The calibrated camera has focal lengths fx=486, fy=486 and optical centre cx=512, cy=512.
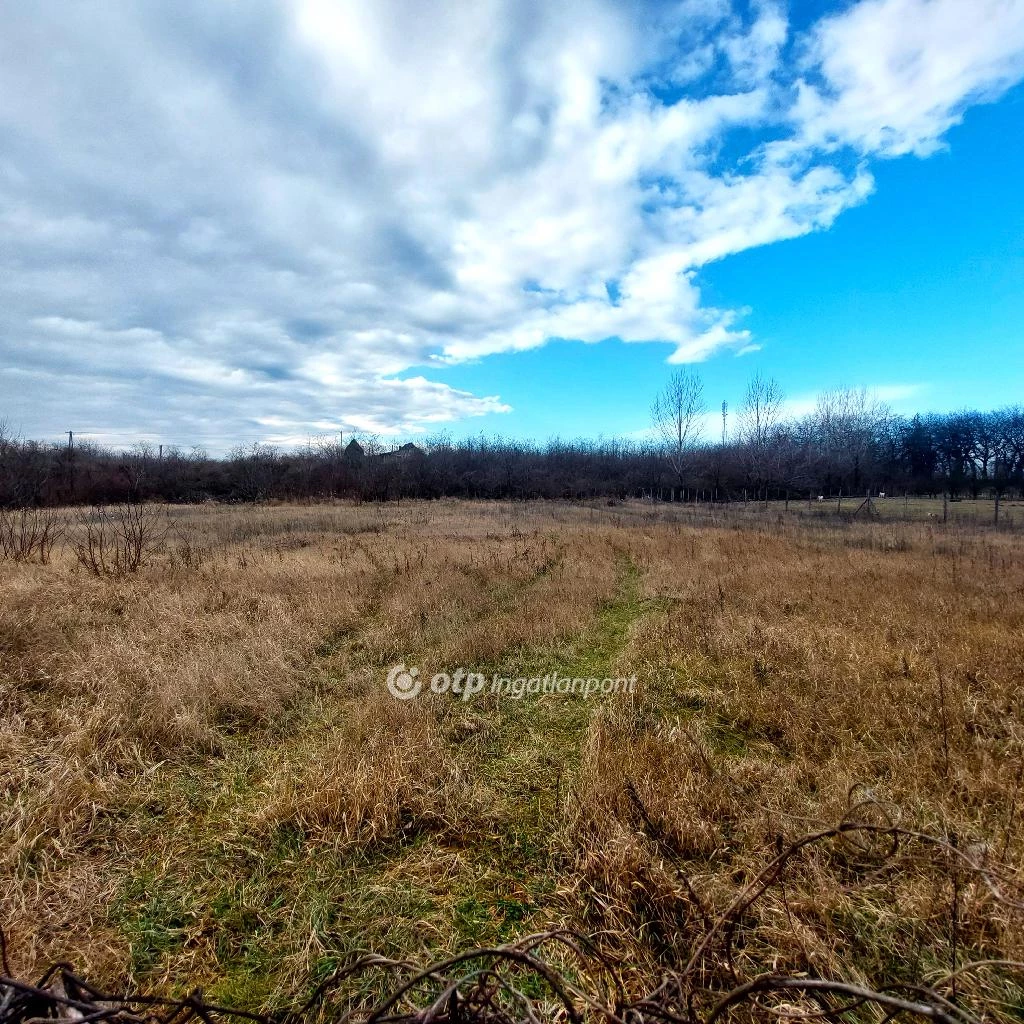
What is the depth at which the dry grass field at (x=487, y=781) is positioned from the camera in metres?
2.21

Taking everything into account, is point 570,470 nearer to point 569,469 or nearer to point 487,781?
point 569,469

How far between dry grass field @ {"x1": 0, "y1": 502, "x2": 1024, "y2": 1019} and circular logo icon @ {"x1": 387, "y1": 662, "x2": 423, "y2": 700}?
0.19 meters

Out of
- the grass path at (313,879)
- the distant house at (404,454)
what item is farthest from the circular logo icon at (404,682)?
the distant house at (404,454)

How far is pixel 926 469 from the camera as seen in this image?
58031 millimetres

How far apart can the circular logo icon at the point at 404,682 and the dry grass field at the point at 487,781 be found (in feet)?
0.63

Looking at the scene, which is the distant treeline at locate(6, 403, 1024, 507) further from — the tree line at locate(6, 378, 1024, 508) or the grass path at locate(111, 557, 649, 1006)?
the grass path at locate(111, 557, 649, 1006)

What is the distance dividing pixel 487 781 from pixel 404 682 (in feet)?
5.62

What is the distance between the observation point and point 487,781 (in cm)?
342

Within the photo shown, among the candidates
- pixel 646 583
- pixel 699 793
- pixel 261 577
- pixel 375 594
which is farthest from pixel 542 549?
pixel 699 793

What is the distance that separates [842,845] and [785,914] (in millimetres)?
671

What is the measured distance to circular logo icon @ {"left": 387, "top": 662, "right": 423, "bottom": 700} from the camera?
4.63m

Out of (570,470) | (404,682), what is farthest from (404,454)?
(404,682)

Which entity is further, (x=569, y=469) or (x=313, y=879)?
(x=569, y=469)

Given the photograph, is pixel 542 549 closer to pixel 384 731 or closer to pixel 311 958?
pixel 384 731
